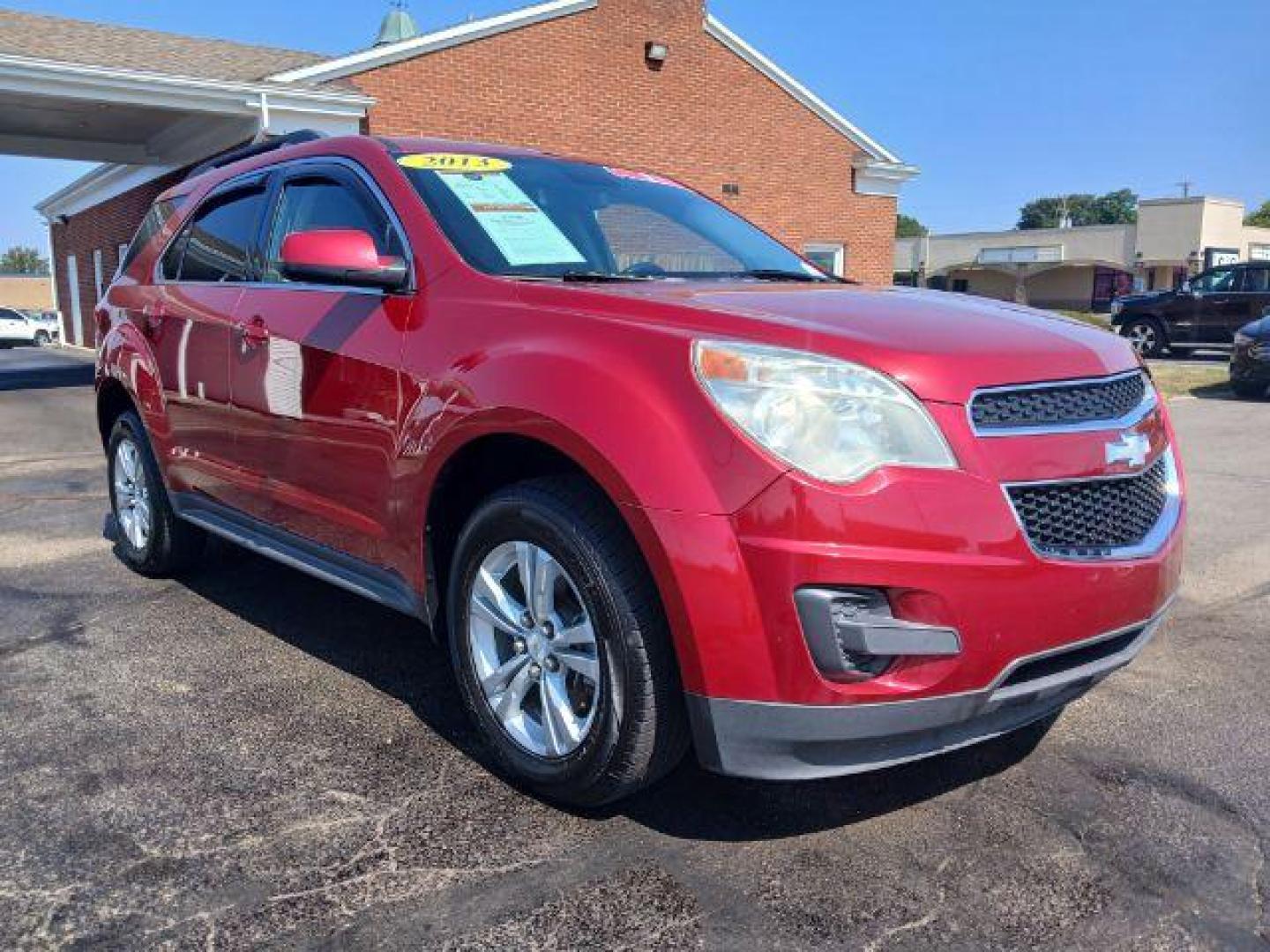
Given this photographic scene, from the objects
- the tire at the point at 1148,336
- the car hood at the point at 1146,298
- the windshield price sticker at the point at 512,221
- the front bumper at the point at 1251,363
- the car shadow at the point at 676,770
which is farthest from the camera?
the tire at the point at 1148,336

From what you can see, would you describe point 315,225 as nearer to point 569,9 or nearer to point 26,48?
point 26,48

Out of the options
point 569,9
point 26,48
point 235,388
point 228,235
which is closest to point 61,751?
point 235,388

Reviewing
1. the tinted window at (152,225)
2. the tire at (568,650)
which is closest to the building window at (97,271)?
the tinted window at (152,225)

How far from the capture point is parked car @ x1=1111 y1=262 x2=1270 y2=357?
19.7 metres

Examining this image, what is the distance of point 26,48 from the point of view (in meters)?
14.0

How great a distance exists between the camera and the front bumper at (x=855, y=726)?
236 centimetres

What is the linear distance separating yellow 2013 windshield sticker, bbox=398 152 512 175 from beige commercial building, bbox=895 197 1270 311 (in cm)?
4620

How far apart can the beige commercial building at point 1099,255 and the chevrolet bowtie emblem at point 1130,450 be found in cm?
4690

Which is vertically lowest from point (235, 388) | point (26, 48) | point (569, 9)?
point (235, 388)

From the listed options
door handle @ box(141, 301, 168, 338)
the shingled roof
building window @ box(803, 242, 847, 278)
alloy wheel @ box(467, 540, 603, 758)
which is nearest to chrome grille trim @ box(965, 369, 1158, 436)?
alloy wheel @ box(467, 540, 603, 758)

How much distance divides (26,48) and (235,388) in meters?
12.9

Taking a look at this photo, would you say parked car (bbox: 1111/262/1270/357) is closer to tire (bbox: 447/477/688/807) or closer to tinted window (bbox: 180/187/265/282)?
tinted window (bbox: 180/187/265/282)

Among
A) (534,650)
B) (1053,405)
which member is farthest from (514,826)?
(1053,405)

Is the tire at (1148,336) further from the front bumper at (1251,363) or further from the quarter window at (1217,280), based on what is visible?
the front bumper at (1251,363)
